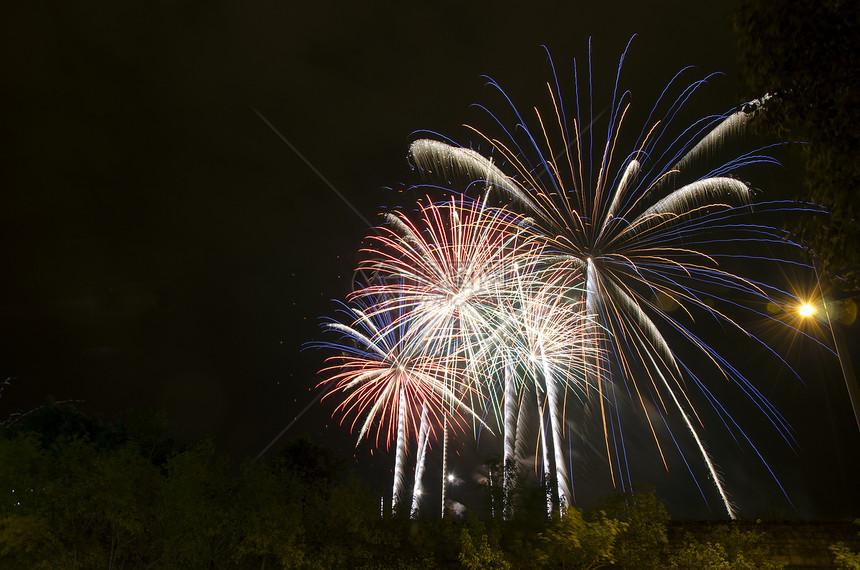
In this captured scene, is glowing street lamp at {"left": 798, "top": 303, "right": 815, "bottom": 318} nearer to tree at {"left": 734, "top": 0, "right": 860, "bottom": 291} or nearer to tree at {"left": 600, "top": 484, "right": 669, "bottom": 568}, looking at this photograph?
tree at {"left": 734, "top": 0, "right": 860, "bottom": 291}

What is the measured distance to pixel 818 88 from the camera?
7.85 m

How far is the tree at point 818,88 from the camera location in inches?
299

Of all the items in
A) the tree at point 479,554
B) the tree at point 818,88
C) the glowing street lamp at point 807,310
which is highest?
the tree at point 818,88

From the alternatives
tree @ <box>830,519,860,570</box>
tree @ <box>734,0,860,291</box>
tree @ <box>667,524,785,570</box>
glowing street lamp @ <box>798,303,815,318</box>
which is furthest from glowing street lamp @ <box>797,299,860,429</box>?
tree @ <box>667,524,785,570</box>

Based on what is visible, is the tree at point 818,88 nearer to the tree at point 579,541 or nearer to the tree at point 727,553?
the tree at point 579,541

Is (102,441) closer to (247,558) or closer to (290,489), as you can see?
(247,558)

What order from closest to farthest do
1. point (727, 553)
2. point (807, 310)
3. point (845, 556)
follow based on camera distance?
point (807, 310)
point (845, 556)
point (727, 553)

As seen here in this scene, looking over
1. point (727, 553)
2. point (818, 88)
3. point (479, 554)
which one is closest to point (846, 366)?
point (818, 88)

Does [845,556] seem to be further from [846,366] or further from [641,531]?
[846,366]

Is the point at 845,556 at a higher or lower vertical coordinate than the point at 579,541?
lower

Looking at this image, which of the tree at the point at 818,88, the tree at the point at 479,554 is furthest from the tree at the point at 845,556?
the tree at the point at 818,88

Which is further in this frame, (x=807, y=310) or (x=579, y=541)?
(x=579, y=541)

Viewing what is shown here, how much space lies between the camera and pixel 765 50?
798 cm

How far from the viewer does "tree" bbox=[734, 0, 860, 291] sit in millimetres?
7586
